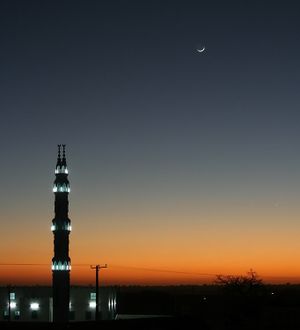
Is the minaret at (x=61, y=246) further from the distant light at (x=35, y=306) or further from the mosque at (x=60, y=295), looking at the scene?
the distant light at (x=35, y=306)

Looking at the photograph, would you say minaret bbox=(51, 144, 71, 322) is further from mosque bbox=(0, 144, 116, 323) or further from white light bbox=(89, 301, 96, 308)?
white light bbox=(89, 301, 96, 308)

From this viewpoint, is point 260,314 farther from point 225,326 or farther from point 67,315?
point 67,315

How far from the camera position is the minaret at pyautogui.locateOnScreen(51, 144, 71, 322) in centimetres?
8575

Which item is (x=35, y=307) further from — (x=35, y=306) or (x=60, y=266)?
(x=60, y=266)

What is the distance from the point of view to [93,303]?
9375 cm

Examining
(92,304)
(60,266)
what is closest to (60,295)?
(60,266)

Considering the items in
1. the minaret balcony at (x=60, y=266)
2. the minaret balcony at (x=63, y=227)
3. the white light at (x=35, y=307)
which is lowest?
the white light at (x=35, y=307)

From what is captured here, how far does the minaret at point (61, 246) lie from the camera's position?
3376 inches

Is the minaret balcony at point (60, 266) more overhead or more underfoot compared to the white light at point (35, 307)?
more overhead

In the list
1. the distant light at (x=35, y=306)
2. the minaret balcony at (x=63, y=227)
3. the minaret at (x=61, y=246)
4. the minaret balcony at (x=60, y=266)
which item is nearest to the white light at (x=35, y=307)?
the distant light at (x=35, y=306)

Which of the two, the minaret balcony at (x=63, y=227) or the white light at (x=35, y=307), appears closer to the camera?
the minaret balcony at (x=63, y=227)

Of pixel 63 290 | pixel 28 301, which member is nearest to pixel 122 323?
pixel 63 290

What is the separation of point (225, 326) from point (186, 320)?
686 inches

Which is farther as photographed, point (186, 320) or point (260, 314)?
point (260, 314)
